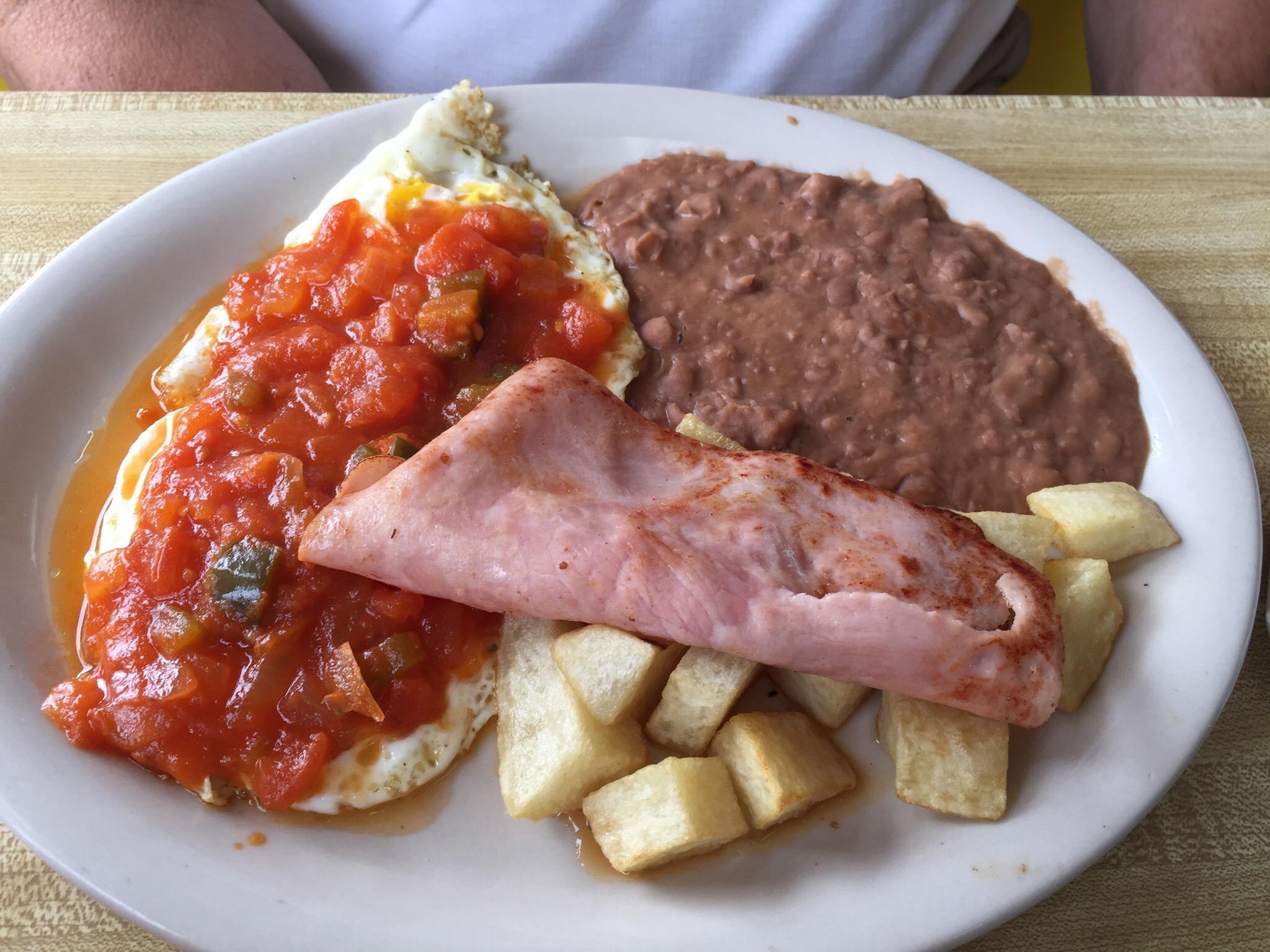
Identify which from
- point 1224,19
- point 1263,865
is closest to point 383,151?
point 1263,865

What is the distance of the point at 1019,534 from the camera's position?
7.91 ft

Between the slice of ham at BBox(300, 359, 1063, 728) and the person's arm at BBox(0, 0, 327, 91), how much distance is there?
2.51m

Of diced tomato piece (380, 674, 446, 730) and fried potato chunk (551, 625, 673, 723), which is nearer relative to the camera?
fried potato chunk (551, 625, 673, 723)

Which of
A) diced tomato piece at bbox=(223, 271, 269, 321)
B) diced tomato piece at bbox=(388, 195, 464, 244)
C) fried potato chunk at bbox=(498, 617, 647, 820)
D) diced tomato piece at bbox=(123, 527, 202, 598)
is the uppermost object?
diced tomato piece at bbox=(388, 195, 464, 244)

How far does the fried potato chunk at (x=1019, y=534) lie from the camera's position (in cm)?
240

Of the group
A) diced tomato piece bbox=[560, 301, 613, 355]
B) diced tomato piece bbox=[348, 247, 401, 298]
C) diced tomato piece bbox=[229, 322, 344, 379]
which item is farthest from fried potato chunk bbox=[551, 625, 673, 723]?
diced tomato piece bbox=[348, 247, 401, 298]

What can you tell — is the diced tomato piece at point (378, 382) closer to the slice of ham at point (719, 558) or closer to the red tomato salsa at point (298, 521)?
the red tomato salsa at point (298, 521)

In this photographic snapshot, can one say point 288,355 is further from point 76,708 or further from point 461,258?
point 76,708

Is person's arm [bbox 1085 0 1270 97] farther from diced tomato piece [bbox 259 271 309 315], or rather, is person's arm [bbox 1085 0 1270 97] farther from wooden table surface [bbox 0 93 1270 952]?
diced tomato piece [bbox 259 271 309 315]

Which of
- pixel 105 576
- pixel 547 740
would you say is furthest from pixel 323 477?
pixel 547 740

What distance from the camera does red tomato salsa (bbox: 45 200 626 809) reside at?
7.41 ft

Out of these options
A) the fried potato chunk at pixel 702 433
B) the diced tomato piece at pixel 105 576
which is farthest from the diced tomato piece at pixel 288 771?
the fried potato chunk at pixel 702 433

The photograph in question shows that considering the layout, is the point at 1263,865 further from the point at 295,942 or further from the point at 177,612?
the point at 177,612

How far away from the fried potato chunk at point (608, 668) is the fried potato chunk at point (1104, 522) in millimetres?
1164
